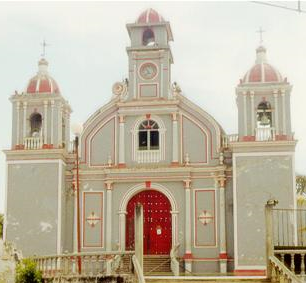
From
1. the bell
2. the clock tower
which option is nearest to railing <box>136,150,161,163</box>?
the clock tower

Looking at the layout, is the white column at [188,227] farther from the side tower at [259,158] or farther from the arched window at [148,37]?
the arched window at [148,37]

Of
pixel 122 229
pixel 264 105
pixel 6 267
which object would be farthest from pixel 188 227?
pixel 6 267

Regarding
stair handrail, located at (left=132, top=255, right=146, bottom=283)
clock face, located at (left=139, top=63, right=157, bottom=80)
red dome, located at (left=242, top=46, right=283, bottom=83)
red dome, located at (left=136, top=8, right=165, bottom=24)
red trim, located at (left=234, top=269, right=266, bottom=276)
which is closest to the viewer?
stair handrail, located at (left=132, top=255, right=146, bottom=283)

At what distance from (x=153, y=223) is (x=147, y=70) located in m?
7.02

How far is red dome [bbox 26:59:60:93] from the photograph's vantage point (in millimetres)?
34031

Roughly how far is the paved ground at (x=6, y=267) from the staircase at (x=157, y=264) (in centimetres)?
1086

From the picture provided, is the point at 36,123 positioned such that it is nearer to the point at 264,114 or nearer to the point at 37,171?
the point at 37,171

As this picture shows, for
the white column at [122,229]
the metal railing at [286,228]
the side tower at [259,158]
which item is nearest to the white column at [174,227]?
the white column at [122,229]

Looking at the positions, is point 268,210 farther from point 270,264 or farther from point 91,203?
point 91,203

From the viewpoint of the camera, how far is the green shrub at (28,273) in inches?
841

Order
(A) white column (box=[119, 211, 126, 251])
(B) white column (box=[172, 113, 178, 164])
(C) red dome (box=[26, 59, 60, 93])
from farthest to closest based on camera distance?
(C) red dome (box=[26, 59, 60, 93]) < (B) white column (box=[172, 113, 178, 164]) < (A) white column (box=[119, 211, 126, 251])

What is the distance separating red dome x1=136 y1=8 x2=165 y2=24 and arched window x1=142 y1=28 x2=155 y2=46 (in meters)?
0.45

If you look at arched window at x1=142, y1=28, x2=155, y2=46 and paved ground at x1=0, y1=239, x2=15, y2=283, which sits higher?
arched window at x1=142, y1=28, x2=155, y2=46

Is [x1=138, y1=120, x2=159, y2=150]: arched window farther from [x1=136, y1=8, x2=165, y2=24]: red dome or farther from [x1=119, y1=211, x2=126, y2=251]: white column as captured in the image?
[x1=136, y1=8, x2=165, y2=24]: red dome
